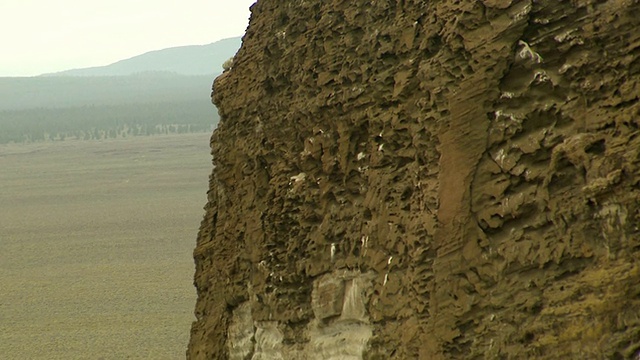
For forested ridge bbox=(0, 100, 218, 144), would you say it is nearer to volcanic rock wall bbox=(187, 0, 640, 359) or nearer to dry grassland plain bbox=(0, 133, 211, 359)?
dry grassland plain bbox=(0, 133, 211, 359)

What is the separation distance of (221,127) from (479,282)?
318 cm

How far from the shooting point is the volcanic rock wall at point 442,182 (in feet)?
17.3

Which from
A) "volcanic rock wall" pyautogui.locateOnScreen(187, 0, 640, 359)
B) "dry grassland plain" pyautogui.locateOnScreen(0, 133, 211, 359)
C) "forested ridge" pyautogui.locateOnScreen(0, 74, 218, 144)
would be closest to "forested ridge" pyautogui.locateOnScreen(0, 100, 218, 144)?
"forested ridge" pyautogui.locateOnScreen(0, 74, 218, 144)

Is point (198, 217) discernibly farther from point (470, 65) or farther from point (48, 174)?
point (470, 65)

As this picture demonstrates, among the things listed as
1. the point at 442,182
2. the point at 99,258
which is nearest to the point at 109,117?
the point at 99,258

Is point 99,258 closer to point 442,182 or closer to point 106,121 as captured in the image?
point 442,182

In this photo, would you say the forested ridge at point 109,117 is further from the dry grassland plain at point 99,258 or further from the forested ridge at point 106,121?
the dry grassland plain at point 99,258

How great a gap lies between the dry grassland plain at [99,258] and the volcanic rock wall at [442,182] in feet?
62.1

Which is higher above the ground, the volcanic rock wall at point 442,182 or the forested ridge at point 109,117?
the forested ridge at point 109,117

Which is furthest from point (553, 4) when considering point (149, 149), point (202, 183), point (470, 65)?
point (149, 149)

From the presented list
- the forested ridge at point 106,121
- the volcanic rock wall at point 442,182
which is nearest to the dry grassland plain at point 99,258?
the volcanic rock wall at point 442,182

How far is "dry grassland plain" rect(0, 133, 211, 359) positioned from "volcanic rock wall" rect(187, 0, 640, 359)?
62.1 ft

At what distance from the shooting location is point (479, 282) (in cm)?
571

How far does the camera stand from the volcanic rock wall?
17.3ft
